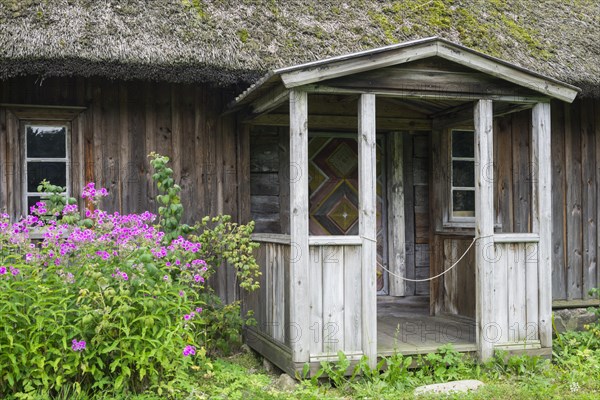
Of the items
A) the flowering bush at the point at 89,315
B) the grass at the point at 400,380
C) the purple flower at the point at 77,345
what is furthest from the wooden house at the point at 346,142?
the purple flower at the point at 77,345

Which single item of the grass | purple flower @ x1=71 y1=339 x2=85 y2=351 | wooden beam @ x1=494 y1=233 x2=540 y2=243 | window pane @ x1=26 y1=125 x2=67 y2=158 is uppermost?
window pane @ x1=26 y1=125 x2=67 y2=158

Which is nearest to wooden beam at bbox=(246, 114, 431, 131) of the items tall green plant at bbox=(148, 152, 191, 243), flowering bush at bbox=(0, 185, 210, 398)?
tall green plant at bbox=(148, 152, 191, 243)

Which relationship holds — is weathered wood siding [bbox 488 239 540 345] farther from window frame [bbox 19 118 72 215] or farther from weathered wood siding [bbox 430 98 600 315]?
window frame [bbox 19 118 72 215]

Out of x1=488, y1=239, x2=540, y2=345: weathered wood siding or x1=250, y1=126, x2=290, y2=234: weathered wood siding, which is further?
x1=250, y1=126, x2=290, y2=234: weathered wood siding

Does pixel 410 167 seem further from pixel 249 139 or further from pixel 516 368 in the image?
pixel 516 368

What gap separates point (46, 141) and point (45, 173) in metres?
0.32

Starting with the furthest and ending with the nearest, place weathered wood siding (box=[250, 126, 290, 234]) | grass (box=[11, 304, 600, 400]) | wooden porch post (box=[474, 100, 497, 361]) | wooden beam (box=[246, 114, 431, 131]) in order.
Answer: weathered wood siding (box=[250, 126, 290, 234]), wooden beam (box=[246, 114, 431, 131]), wooden porch post (box=[474, 100, 497, 361]), grass (box=[11, 304, 600, 400])

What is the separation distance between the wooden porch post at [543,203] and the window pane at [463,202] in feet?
5.47

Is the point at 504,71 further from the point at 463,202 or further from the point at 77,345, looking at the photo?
the point at 77,345

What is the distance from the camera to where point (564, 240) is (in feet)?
26.1

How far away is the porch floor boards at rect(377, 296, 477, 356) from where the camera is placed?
5.84m

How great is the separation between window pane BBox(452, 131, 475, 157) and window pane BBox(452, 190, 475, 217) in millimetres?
451

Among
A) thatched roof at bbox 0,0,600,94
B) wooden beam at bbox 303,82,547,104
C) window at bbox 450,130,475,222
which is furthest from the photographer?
window at bbox 450,130,475,222

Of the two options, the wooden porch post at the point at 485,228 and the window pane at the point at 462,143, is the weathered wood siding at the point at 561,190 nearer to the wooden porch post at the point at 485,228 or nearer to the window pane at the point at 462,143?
the window pane at the point at 462,143
